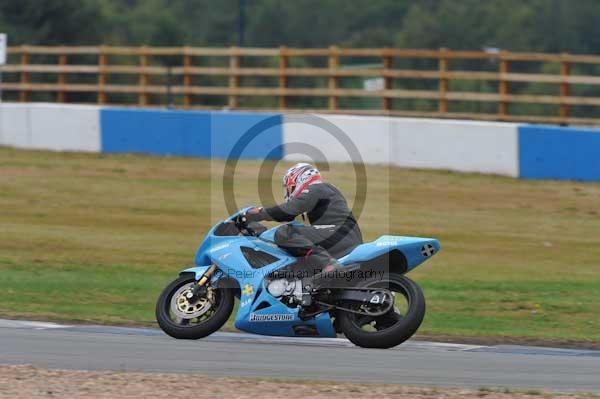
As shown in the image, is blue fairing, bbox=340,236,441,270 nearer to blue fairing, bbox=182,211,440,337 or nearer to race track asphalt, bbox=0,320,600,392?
blue fairing, bbox=182,211,440,337

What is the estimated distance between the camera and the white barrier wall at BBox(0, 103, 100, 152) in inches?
949

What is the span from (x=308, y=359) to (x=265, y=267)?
96cm

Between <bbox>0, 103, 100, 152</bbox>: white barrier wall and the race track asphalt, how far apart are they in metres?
14.3

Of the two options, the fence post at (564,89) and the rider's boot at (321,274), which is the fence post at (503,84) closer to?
the fence post at (564,89)

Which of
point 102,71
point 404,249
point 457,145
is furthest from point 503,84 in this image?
point 404,249

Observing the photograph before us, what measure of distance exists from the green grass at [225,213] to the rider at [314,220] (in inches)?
70.3

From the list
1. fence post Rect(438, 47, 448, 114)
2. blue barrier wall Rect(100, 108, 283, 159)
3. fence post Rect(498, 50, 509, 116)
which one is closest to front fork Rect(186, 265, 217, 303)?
blue barrier wall Rect(100, 108, 283, 159)

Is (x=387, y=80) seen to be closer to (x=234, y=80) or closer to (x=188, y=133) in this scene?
(x=234, y=80)

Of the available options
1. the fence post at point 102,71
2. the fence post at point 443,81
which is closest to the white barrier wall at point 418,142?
the fence post at point 443,81

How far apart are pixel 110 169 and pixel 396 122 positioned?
17.3 feet

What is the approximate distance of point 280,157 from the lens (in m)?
21.9

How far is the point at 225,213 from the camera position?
18.7 metres

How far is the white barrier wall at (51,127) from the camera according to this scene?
24.1 m

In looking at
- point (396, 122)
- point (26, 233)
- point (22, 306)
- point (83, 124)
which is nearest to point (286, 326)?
point (22, 306)
